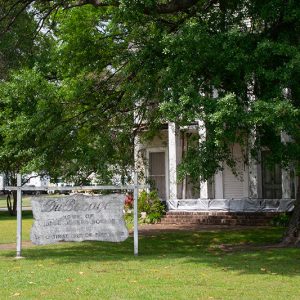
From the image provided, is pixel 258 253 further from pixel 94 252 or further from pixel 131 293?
pixel 131 293

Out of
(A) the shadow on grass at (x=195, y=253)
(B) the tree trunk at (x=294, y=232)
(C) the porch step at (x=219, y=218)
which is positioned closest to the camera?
(A) the shadow on grass at (x=195, y=253)

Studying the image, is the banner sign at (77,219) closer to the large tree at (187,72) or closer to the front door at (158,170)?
the large tree at (187,72)

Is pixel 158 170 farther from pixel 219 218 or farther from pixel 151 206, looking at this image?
pixel 219 218

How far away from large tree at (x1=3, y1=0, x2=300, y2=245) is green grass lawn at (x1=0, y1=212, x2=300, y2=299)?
1960 millimetres

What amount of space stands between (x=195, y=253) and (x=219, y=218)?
9332 mm

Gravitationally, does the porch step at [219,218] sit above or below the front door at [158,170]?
below

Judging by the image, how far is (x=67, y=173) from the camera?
1678cm

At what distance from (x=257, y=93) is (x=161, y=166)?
50.7ft

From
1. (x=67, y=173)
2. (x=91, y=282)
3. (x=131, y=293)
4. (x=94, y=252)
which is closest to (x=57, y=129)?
(x=67, y=173)

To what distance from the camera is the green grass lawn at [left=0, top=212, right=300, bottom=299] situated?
894 centimetres

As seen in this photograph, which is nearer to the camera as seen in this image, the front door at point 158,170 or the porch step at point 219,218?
the porch step at point 219,218

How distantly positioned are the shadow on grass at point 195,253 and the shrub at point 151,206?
16.0 ft

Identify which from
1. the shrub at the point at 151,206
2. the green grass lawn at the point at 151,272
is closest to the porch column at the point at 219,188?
the shrub at the point at 151,206

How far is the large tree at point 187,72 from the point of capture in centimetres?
1139
